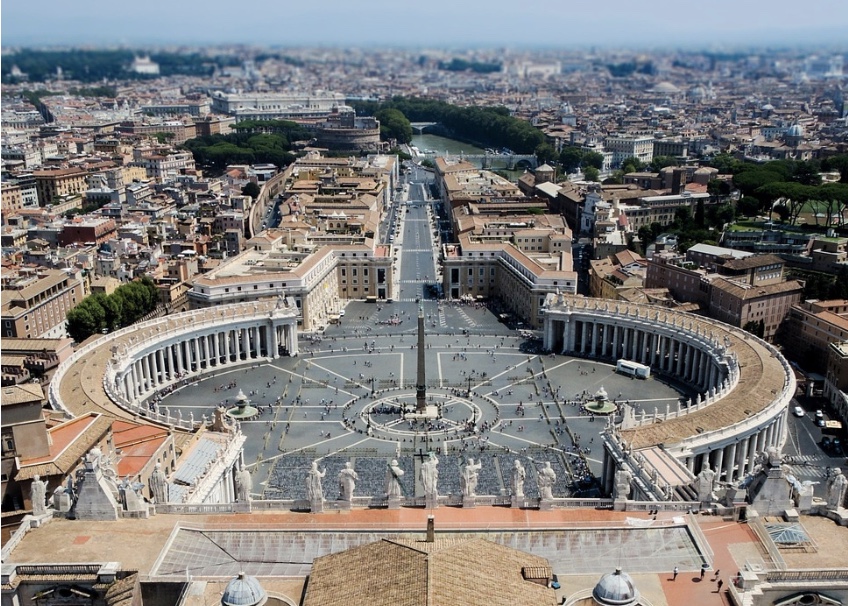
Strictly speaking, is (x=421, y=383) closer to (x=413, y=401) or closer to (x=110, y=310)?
(x=413, y=401)

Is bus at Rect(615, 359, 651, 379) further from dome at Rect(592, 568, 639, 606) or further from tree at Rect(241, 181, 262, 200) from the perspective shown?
tree at Rect(241, 181, 262, 200)

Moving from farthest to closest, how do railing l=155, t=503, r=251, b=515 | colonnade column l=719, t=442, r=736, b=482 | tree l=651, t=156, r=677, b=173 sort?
tree l=651, t=156, r=677, b=173
colonnade column l=719, t=442, r=736, b=482
railing l=155, t=503, r=251, b=515

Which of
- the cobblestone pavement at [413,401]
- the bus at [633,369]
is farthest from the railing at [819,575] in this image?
the bus at [633,369]

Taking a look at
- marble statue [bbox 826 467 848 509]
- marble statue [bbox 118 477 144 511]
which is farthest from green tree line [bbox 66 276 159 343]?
marble statue [bbox 826 467 848 509]

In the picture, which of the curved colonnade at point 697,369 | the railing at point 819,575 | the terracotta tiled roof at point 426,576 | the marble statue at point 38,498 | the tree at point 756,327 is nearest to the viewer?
the terracotta tiled roof at point 426,576

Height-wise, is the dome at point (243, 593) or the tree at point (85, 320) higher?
the dome at point (243, 593)

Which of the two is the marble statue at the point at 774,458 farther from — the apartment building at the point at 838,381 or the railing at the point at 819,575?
the apartment building at the point at 838,381
